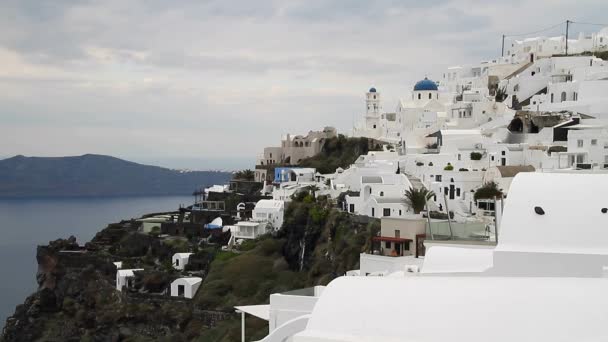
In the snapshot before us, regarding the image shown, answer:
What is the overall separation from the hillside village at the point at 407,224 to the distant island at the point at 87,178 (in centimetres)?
9572

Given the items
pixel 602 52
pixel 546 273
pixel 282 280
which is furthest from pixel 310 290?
pixel 602 52

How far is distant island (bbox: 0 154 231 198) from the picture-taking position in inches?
6156

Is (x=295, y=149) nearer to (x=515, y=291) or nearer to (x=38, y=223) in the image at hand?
(x=515, y=291)

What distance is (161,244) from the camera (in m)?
46.8

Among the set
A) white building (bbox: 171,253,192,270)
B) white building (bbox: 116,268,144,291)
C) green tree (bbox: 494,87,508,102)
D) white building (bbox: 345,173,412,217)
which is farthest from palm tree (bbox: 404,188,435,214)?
green tree (bbox: 494,87,508,102)

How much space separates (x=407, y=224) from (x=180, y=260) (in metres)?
20.2

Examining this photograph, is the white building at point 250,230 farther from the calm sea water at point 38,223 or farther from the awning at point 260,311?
the awning at point 260,311

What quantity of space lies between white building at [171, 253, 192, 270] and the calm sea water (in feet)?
66.7

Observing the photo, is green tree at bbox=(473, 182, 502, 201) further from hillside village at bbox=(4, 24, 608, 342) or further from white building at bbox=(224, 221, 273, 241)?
white building at bbox=(224, 221, 273, 241)

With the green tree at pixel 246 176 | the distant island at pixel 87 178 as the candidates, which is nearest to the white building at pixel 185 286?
the green tree at pixel 246 176

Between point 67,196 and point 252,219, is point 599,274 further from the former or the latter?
point 67,196

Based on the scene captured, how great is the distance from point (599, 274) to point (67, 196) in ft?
523

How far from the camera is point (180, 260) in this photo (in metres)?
42.6

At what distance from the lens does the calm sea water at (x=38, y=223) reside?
69.1 metres
